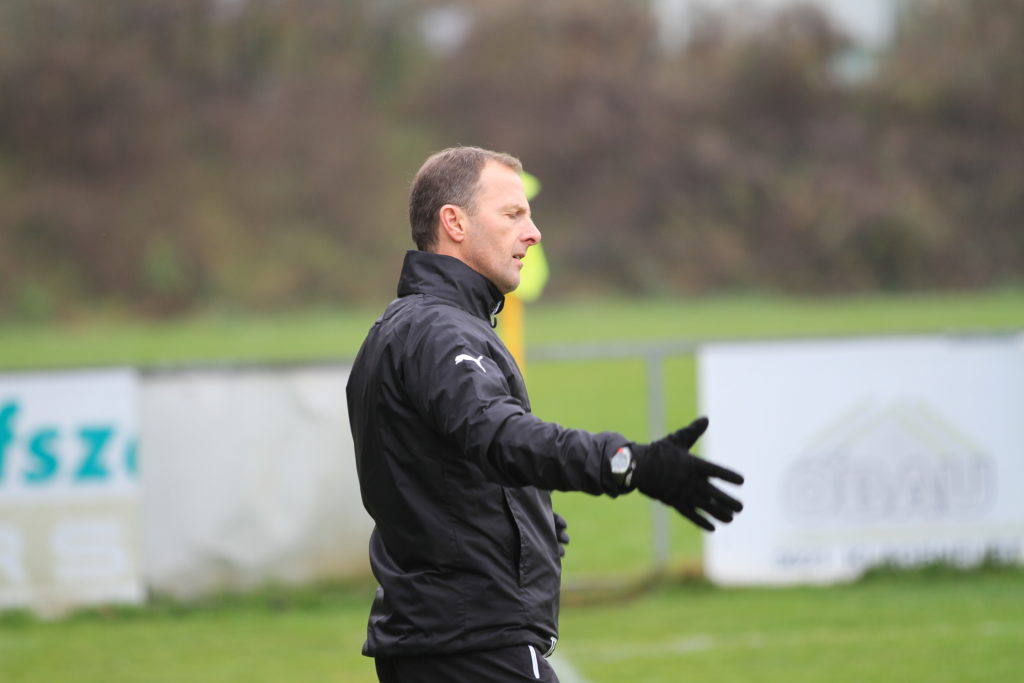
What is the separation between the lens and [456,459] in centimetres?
312

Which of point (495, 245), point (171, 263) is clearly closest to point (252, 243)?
point (171, 263)

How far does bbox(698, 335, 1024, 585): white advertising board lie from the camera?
27.5ft

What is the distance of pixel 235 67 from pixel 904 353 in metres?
37.3

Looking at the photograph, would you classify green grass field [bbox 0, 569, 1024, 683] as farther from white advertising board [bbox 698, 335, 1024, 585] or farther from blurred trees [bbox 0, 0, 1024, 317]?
blurred trees [bbox 0, 0, 1024, 317]

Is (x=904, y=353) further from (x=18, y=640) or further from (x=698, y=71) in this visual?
(x=698, y=71)

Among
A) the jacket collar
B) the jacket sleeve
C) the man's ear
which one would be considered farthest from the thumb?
the man's ear

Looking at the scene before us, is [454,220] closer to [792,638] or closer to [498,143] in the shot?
[792,638]

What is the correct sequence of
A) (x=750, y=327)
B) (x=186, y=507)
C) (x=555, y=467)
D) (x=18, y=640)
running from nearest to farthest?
(x=555, y=467) → (x=18, y=640) → (x=186, y=507) → (x=750, y=327)

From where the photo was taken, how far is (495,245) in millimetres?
3266

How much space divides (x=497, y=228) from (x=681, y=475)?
805mm

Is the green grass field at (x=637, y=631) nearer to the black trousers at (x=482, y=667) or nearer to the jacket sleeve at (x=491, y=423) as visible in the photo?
the black trousers at (x=482, y=667)

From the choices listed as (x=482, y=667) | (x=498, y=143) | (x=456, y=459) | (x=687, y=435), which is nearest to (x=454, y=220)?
(x=456, y=459)

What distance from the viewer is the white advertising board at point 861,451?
837 centimetres

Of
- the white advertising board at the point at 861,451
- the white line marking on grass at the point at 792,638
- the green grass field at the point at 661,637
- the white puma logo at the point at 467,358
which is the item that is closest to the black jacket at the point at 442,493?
the white puma logo at the point at 467,358
